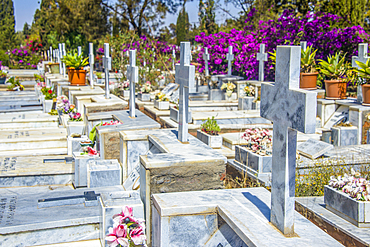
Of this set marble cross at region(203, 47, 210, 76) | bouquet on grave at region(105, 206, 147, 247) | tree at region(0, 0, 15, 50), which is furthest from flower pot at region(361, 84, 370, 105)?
tree at region(0, 0, 15, 50)

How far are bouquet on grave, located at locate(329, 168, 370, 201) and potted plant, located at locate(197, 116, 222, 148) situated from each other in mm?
3200

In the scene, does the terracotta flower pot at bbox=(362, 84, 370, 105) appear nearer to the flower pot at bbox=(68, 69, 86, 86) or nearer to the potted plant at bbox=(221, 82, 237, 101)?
the potted plant at bbox=(221, 82, 237, 101)

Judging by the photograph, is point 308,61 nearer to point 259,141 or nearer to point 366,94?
point 366,94

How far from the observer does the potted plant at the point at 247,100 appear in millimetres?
10477

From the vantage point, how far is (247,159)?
5.33 meters

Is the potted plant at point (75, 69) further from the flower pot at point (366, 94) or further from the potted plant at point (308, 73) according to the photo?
the flower pot at point (366, 94)

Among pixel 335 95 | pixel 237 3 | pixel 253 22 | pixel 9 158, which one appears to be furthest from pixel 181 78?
pixel 237 3

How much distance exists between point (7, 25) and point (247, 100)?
36.2 meters

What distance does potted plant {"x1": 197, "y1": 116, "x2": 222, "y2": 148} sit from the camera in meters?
6.92

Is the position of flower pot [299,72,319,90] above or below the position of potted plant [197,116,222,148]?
above

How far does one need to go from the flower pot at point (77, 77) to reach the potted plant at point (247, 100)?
14.9 feet

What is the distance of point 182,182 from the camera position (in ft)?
10.6

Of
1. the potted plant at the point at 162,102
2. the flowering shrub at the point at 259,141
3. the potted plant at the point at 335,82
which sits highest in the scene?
the potted plant at the point at 335,82

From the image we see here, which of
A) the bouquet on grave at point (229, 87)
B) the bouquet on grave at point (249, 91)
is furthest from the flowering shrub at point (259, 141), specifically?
the bouquet on grave at point (229, 87)
